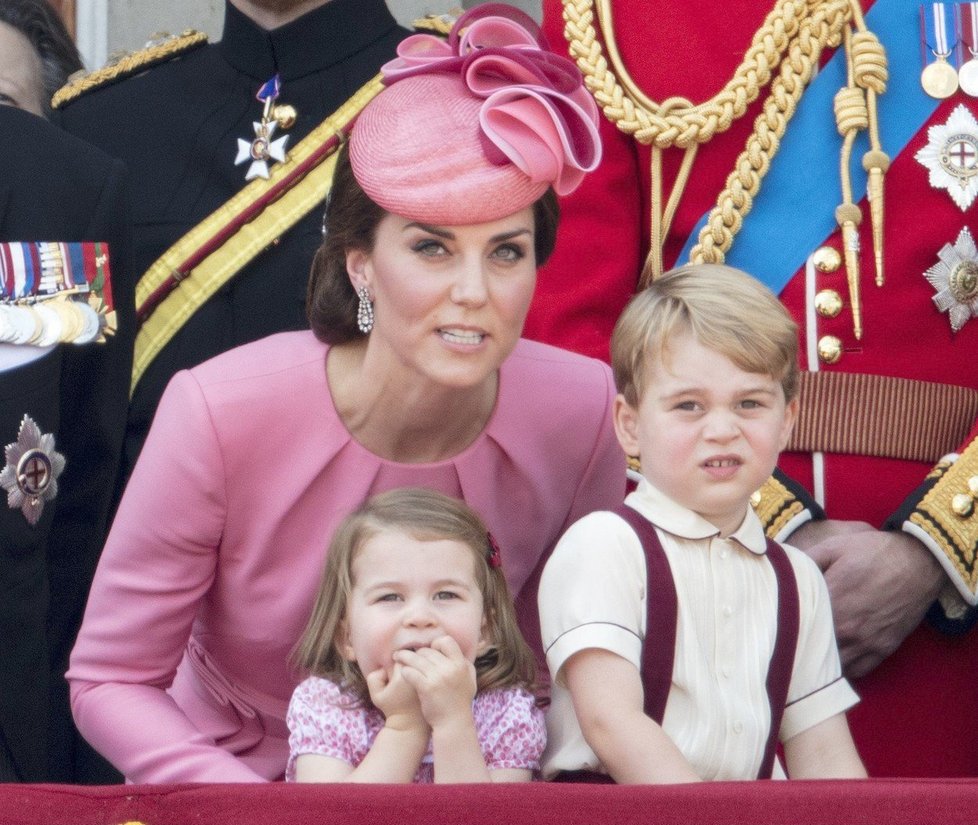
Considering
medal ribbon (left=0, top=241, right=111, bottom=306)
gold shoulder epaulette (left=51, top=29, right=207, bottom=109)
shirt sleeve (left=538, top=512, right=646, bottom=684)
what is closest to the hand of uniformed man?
shirt sleeve (left=538, top=512, right=646, bottom=684)

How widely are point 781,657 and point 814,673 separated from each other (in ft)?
0.20

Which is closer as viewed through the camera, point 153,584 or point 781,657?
point 781,657

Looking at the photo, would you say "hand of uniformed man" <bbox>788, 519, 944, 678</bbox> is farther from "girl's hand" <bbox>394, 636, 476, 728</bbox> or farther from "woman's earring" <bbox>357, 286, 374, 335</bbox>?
"woman's earring" <bbox>357, 286, 374, 335</bbox>

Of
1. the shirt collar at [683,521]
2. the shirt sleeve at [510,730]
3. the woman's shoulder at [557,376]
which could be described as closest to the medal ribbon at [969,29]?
the woman's shoulder at [557,376]

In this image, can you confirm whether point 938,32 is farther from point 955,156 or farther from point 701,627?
point 701,627

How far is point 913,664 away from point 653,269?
2.11ft

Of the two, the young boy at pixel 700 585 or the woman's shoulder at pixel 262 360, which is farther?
the woman's shoulder at pixel 262 360

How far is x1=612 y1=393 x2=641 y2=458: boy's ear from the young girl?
0.22 m

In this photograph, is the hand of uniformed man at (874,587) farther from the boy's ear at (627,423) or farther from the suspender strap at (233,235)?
the suspender strap at (233,235)

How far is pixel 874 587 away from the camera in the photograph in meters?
2.55

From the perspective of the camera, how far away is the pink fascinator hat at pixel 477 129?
2.45 metres

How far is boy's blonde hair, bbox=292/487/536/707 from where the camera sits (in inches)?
95.0

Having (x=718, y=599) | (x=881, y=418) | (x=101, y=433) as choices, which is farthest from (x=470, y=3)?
(x=718, y=599)

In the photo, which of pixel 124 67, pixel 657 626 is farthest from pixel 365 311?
pixel 124 67
